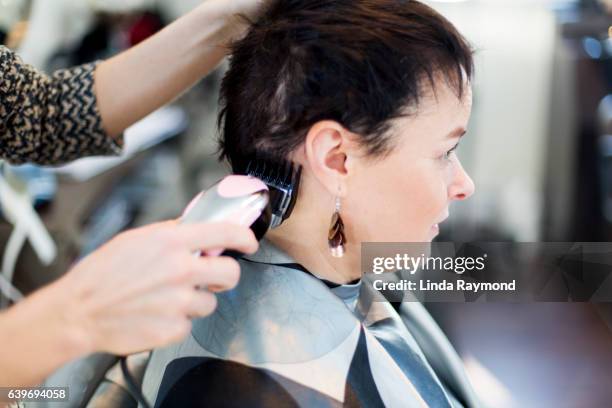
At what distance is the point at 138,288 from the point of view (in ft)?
1.56

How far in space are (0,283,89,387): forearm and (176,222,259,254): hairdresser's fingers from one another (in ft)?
0.34

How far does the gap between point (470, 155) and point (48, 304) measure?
68.1 inches

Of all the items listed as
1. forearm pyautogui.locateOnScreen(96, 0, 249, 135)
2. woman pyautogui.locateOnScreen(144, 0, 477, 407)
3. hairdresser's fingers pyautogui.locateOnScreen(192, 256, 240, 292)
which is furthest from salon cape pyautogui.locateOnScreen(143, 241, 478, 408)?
forearm pyautogui.locateOnScreen(96, 0, 249, 135)

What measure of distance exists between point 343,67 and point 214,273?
346mm

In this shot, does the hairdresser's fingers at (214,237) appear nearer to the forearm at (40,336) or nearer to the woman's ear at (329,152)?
the forearm at (40,336)

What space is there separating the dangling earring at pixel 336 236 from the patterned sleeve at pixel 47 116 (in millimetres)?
423

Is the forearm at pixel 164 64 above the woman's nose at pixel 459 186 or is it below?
above

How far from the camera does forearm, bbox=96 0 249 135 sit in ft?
3.15

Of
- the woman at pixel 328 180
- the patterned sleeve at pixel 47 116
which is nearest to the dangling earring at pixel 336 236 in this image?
the woman at pixel 328 180

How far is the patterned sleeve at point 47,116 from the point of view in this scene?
90 cm

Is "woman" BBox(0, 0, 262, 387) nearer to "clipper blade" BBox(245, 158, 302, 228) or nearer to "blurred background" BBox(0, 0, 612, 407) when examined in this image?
"clipper blade" BBox(245, 158, 302, 228)

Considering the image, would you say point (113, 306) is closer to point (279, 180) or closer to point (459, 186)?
point (279, 180)

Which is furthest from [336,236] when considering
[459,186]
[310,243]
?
[459,186]

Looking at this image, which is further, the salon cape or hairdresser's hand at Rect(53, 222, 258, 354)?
the salon cape
